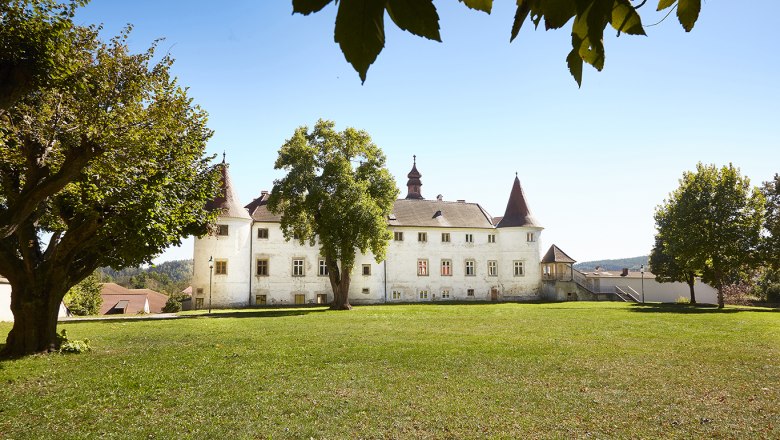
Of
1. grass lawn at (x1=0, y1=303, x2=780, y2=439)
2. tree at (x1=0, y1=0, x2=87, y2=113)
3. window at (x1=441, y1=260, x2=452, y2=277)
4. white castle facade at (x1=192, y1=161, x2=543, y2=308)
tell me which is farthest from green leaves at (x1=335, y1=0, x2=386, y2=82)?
window at (x1=441, y1=260, x2=452, y2=277)

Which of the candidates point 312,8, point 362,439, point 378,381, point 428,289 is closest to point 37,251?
point 378,381

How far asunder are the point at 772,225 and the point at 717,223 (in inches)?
208

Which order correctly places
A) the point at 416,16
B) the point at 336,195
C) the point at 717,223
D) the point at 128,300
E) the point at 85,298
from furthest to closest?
the point at 128,300, the point at 85,298, the point at 717,223, the point at 336,195, the point at 416,16

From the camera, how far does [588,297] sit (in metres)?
49.5

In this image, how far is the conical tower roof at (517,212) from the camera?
4925cm

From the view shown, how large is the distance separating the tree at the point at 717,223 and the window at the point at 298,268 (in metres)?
30.8

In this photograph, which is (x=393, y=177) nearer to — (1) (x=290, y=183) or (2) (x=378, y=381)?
(1) (x=290, y=183)

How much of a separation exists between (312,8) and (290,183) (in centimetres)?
3351

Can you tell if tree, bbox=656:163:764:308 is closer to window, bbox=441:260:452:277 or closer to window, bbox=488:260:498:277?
window, bbox=488:260:498:277

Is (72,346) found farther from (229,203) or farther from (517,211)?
(517,211)

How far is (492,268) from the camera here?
164 ft

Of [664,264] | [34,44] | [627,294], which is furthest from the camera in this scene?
[627,294]

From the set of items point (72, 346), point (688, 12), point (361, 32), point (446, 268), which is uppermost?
point (688, 12)

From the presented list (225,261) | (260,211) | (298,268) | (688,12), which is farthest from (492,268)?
(688,12)
